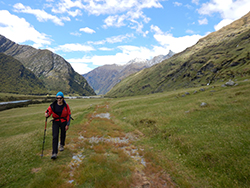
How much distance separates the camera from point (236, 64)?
429 feet

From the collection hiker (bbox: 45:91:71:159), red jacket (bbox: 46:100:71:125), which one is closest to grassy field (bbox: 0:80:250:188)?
hiker (bbox: 45:91:71:159)

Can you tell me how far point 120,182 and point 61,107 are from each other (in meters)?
7.28

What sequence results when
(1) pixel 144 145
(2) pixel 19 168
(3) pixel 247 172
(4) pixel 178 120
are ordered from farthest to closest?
(4) pixel 178 120 → (1) pixel 144 145 → (2) pixel 19 168 → (3) pixel 247 172

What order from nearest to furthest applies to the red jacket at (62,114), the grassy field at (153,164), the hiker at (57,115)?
1. the grassy field at (153,164)
2. the hiker at (57,115)
3. the red jacket at (62,114)

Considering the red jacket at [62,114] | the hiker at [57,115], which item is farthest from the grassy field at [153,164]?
the red jacket at [62,114]

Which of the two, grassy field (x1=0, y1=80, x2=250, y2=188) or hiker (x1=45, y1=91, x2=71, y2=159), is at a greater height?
hiker (x1=45, y1=91, x2=71, y2=159)

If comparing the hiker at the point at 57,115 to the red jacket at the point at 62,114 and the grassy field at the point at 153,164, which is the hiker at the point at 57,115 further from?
the grassy field at the point at 153,164

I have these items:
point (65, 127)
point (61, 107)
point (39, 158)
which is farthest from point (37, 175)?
point (61, 107)

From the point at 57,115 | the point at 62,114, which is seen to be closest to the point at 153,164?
the point at 62,114

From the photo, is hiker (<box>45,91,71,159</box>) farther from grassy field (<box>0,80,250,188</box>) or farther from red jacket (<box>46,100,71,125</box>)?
grassy field (<box>0,80,250,188</box>)

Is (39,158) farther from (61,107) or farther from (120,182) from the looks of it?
(120,182)

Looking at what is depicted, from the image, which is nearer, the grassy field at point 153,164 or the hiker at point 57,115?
the grassy field at point 153,164

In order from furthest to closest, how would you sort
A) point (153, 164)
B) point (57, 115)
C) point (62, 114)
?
point (62, 114)
point (57, 115)
point (153, 164)

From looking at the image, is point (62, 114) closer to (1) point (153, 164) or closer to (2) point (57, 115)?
(2) point (57, 115)
